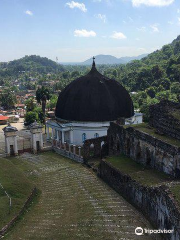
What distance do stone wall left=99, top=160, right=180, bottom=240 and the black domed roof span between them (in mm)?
12831

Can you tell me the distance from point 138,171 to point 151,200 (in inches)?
202

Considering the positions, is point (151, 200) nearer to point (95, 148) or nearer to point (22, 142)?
point (95, 148)

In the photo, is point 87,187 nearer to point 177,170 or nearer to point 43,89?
point 177,170

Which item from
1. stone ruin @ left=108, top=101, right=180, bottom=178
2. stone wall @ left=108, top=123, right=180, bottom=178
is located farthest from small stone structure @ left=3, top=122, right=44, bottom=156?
stone ruin @ left=108, top=101, right=180, bottom=178

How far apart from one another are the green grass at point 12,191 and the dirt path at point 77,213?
928 mm

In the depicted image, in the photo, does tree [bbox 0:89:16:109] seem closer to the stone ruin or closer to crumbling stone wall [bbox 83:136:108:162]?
crumbling stone wall [bbox 83:136:108:162]

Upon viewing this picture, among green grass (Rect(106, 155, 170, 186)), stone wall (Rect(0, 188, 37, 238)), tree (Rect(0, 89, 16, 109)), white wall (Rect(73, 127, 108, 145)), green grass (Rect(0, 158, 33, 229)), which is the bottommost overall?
stone wall (Rect(0, 188, 37, 238))

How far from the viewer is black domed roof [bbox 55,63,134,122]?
3962cm

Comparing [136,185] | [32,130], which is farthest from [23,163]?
[136,185]

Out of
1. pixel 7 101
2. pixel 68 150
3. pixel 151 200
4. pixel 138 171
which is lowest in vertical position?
pixel 68 150

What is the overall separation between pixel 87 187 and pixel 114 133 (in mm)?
8078

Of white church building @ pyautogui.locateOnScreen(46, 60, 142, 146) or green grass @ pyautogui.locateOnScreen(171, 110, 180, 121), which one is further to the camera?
white church building @ pyautogui.locateOnScreen(46, 60, 142, 146)

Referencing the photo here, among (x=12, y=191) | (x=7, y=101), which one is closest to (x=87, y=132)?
(x=12, y=191)

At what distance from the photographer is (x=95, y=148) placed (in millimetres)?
34781
